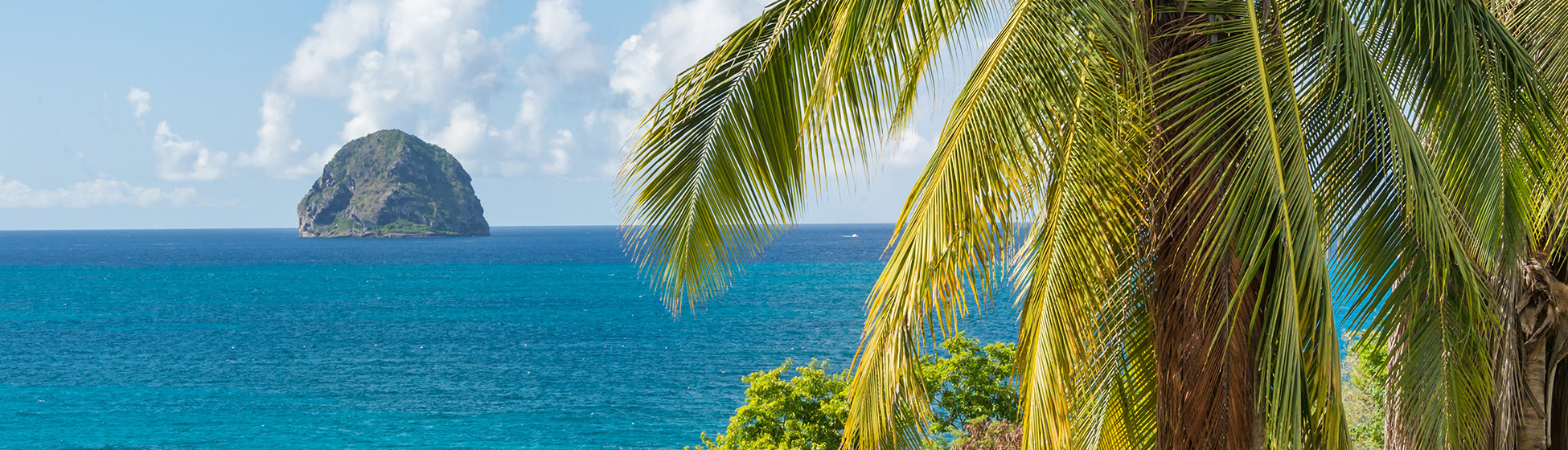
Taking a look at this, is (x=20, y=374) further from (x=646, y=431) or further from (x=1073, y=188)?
(x=1073, y=188)

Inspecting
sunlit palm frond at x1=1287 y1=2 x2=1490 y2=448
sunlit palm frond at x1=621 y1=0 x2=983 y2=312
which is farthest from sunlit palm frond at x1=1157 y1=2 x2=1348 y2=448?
sunlit palm frond at x1=621 y1=0 x2=983 y2=312

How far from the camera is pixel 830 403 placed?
14.9 m

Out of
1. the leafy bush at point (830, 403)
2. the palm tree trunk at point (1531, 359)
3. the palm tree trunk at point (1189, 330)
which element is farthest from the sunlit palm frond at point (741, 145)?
the leafy bush at point (830, 403)

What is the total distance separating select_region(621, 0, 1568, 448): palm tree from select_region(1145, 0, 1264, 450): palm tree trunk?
0.01 m

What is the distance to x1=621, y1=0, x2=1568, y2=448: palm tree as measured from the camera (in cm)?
338

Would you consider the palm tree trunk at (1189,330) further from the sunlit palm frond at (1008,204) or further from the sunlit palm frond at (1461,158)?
the sunlit palm frond at (1461,158)

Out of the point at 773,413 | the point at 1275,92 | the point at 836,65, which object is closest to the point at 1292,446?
the point at 1275,92

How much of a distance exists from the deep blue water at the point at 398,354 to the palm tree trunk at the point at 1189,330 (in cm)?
527

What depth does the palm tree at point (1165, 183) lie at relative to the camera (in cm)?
338

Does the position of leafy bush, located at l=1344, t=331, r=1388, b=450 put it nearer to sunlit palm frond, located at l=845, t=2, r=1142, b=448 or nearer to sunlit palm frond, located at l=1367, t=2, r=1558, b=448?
sunlit palm frond, located at l=1367, t=2, r=1558, b=448

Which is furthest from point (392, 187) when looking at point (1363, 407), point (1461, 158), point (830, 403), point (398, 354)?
point (1461, 158)

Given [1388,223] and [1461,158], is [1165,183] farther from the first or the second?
[1461,158]

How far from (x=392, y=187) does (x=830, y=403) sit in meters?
195

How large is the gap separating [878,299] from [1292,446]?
1.52 m
